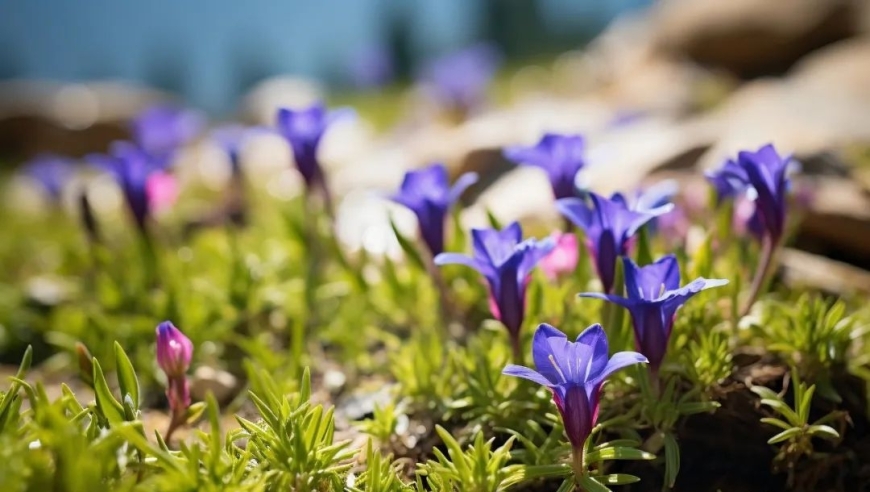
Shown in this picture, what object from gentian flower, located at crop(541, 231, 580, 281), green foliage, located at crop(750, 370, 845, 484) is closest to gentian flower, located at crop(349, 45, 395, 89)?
gentian flower, located at crop(541, 231, 580, 281)

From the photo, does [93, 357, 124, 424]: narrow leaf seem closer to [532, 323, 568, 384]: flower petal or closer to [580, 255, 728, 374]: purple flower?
[532, 323, 568, 384]: flower petal

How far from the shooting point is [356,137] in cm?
958

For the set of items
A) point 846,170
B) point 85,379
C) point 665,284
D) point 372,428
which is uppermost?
point 665,284

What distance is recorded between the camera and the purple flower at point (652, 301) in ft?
6.25

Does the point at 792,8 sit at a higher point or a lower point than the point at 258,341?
lower

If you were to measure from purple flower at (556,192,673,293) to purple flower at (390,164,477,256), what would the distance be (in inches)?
17.3

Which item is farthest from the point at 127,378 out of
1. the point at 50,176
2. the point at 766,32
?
the point at 766,32

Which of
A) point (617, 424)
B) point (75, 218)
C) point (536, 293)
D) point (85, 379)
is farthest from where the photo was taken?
point (75, 218)

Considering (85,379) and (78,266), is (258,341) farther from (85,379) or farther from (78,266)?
(78,266)

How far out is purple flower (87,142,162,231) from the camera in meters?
3.28

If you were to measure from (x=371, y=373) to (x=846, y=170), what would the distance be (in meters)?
2.64

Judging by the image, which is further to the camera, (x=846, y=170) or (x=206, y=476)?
(x=846, y=170)

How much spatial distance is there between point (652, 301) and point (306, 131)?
169 centimetres

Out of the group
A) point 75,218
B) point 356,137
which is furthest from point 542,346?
point 356,137
